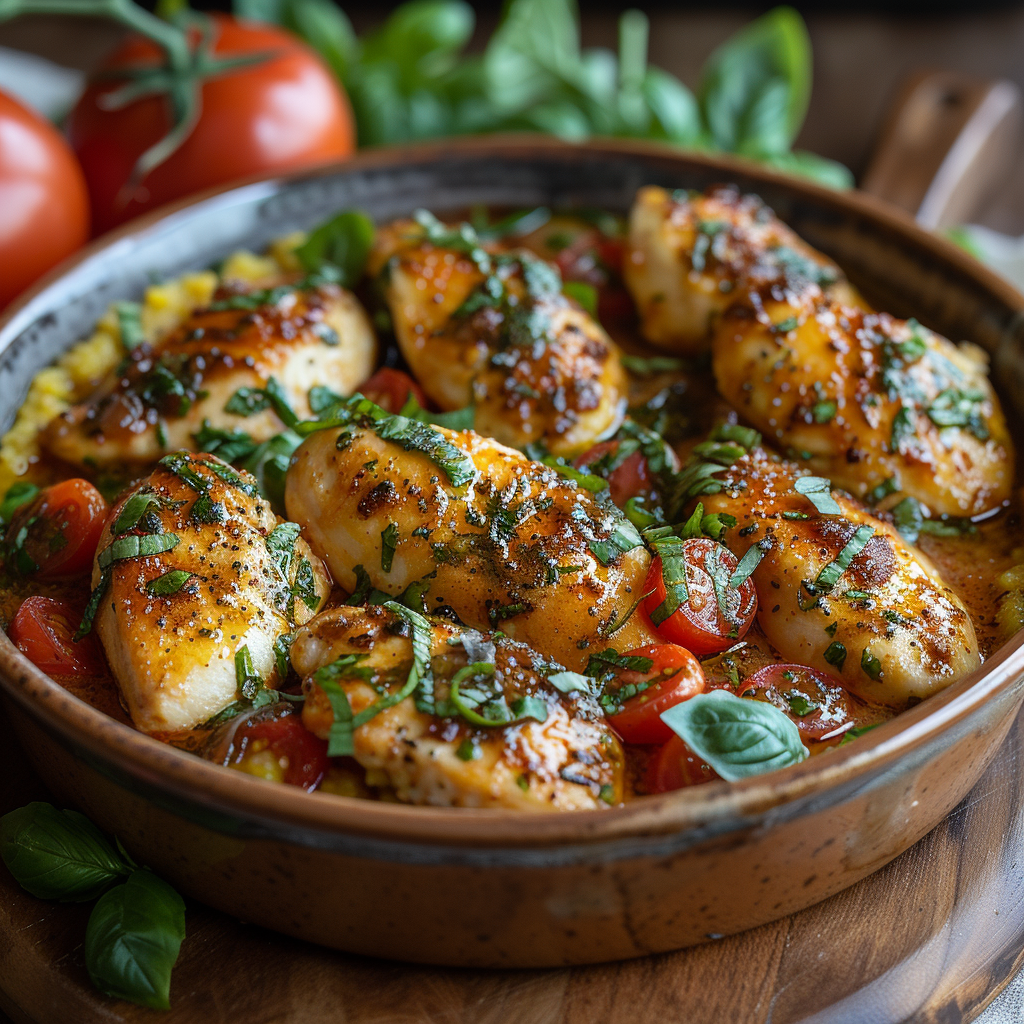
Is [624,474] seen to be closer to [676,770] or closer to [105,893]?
[676,770]

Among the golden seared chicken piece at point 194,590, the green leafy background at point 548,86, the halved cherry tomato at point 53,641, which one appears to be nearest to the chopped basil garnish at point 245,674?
the golden seared chicken piece at point 194,590

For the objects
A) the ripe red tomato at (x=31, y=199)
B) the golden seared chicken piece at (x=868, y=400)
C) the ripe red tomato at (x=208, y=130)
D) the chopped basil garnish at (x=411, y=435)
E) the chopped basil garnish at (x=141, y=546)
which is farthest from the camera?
the ripe red tomato at (x=208, y=130)

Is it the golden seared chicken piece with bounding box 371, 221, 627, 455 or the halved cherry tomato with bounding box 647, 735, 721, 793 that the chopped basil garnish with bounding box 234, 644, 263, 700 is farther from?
the golden seared chicken piece with bounding box 371, 221, 627, 455

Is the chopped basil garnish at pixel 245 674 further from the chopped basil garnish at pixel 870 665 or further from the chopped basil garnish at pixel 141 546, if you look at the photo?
the chopped basil garnish at pixel 870 665

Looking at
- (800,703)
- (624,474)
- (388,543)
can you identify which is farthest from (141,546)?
(800,703)

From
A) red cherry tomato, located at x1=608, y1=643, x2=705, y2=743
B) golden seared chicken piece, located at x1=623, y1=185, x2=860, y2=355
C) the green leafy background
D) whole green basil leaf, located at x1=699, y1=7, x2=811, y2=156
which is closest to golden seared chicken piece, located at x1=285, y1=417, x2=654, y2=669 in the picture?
red cherry tomato, located at x1=608, y1=643, x2=705, y2=743

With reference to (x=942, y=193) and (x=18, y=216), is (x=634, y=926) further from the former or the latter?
(x=942, y=193)
